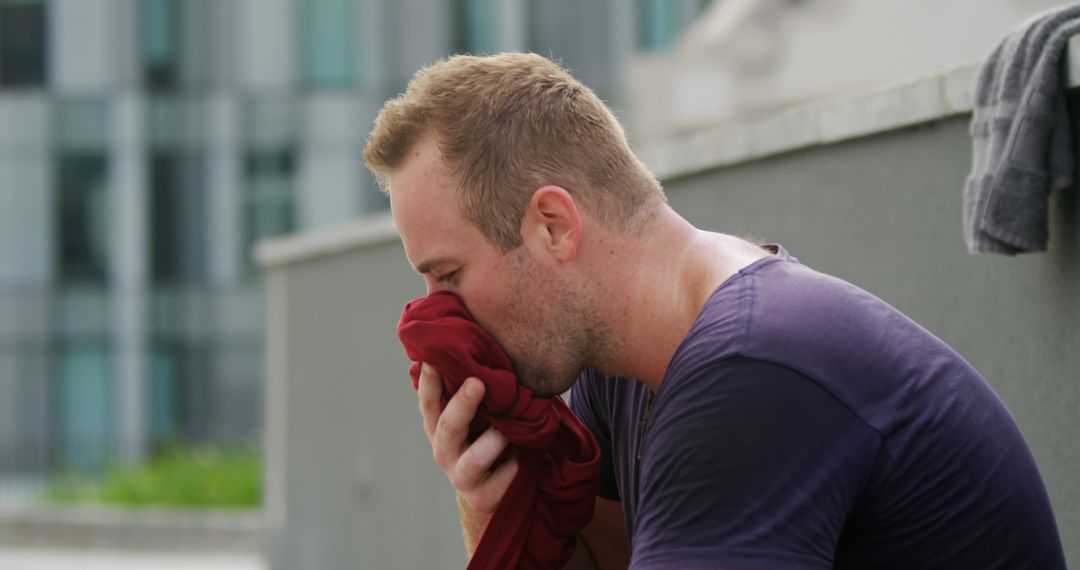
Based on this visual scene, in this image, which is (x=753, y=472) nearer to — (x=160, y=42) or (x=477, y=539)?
(x=477, y=539)

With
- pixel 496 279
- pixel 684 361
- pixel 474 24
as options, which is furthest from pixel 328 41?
pixel 684 361

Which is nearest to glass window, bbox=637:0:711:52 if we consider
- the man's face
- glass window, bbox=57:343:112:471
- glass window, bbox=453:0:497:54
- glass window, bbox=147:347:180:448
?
glass window, bbox=453:0:497:54

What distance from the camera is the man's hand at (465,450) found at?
103 inches

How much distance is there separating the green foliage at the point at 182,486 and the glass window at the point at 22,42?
1094 centimetres

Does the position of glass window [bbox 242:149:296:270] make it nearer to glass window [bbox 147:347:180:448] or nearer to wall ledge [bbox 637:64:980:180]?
glass window [bbox 147:347:180:448]

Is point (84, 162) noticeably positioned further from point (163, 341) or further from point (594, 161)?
point (594, 161)

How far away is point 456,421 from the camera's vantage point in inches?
103

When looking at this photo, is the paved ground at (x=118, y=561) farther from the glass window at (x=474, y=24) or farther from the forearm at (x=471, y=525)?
the glass window at (x=474, y=24)

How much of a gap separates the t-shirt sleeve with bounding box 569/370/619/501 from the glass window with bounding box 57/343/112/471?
22.4m

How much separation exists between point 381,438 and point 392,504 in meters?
0.36

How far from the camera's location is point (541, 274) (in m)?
2.45

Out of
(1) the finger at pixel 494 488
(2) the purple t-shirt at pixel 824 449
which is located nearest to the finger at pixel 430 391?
(1) the finger at pixel 494 488

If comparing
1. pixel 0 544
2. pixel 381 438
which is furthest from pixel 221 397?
pixel 381 438

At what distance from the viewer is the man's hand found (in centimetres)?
262
